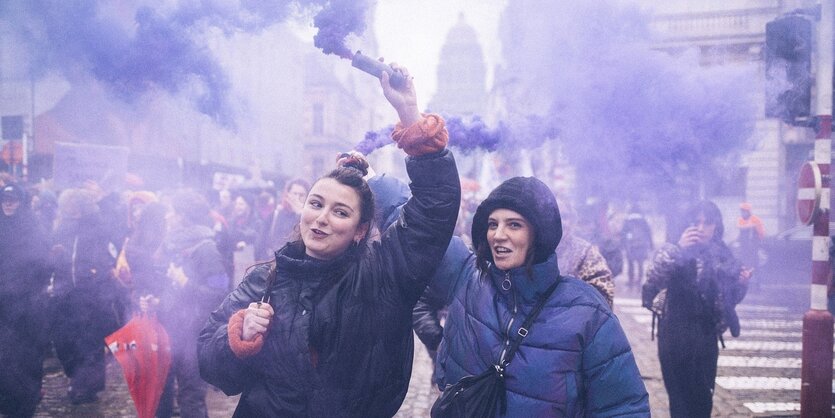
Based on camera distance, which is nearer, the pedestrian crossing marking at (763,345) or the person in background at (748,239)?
the pedestrian crossing marking at (763,345)

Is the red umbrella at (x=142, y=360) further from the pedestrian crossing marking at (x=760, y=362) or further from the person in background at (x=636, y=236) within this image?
the person in background at (x=636, y=236)

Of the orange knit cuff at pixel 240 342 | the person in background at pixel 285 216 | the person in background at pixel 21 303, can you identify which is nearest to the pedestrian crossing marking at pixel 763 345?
the person in background at pixel 285 216

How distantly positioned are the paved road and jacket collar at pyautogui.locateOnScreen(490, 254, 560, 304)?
3395 millimetres

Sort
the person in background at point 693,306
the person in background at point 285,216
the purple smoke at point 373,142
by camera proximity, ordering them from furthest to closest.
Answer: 1. the person in background at point 285,216
2. the person in background at point 693,306
3. the purple smoke at point 373,142

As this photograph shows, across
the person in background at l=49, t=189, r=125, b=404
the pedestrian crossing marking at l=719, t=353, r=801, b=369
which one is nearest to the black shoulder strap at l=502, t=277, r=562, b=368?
the person in background at l=49, t=189, r=125, b=404

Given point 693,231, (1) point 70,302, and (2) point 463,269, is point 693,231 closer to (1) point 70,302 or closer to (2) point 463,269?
(2) point 463,269

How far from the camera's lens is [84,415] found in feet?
17.3

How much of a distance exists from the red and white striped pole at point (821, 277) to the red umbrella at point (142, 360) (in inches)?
201

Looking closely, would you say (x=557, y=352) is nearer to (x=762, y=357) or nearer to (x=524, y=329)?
(x=524, y=329)

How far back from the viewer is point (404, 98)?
6.82 feet

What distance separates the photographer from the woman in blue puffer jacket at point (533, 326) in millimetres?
2111

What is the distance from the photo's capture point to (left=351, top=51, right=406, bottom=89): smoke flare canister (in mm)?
2082

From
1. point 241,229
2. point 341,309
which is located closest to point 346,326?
point 341,309

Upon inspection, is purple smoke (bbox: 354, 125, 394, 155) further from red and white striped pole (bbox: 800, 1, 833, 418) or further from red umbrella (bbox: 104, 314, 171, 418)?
red and white striped pole (bbox: 800, 1, 833, 418)
